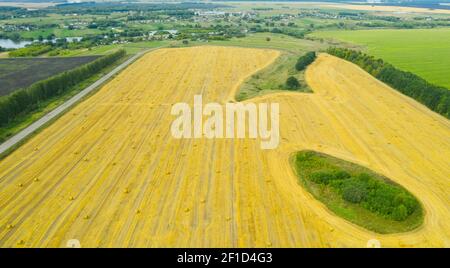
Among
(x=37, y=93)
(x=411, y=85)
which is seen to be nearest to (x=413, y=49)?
(x=411, y=85)

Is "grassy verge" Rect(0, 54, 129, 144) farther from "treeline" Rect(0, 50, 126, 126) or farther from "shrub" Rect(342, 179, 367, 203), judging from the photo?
"shrub" Rect(342, 179, 367, 203)

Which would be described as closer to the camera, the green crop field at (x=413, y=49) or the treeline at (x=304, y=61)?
the green crop field at (x=413, y=49)

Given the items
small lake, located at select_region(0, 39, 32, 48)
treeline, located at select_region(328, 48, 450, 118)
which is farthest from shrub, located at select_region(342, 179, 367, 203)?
small lake, located at select_region(0, 39, 32, 48)

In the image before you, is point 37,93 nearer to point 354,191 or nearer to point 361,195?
point 354,191

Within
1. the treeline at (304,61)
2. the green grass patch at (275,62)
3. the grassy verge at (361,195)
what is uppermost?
the treeline at (304,61)

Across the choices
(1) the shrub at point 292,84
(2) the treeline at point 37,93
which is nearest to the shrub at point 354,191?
(1) the shrub at point 292,84

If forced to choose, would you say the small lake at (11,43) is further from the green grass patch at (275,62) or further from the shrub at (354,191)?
the shrub at (354,191)
